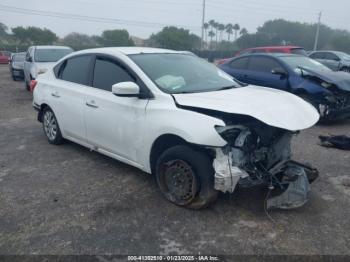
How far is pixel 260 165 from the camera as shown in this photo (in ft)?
12.0

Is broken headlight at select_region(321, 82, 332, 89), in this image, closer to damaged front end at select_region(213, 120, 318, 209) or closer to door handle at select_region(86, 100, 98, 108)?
damaged front end at select_region(213, 120, 318, 209)

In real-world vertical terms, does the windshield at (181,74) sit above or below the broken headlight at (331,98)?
above

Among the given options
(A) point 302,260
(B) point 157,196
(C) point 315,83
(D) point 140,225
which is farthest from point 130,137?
(C) point 315,83

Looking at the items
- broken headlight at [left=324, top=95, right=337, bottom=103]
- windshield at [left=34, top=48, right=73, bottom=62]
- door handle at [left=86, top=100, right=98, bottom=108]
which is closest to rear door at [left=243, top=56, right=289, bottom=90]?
broken headlight at [left=324, top=95, right=337, bottom=103]

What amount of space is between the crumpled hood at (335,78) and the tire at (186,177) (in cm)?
504

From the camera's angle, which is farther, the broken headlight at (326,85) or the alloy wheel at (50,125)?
the broken headlight at (326,85)

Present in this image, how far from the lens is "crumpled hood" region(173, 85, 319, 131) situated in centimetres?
339

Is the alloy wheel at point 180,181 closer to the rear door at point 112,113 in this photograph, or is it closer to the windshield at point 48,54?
the rear door at point 112,113

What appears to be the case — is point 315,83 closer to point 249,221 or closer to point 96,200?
point 249,221

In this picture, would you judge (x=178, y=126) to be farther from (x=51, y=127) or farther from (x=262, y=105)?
(x=51, y=127)

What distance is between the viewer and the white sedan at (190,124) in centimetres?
345

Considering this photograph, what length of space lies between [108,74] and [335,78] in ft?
17.3

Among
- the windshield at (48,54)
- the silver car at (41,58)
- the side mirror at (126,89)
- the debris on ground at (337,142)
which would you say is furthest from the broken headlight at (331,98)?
the windshield at (48,54)

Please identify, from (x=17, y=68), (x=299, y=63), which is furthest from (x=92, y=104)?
(x=17, y=68)
